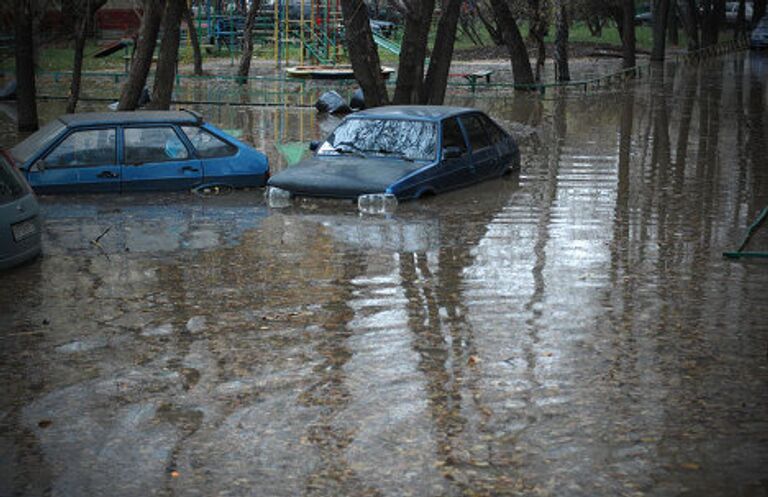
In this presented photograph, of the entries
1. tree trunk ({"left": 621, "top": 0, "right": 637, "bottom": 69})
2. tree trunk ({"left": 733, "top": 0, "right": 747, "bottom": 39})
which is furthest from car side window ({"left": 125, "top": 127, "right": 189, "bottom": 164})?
tree trunk ({"left": 733, "top": 0, "right": 747, "bottom": 39})

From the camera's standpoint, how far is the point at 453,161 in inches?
619

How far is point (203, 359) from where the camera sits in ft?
27.4

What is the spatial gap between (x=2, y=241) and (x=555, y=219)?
6717mm

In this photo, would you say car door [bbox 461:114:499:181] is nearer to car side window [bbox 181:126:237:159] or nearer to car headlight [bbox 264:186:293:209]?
car headlight [bbox 264:186:293:209]

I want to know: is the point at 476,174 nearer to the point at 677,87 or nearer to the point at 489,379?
the point at 489,379

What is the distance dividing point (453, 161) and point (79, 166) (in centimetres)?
503

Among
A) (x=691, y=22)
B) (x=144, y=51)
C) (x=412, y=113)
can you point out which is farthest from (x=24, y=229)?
(x=691, y=22)

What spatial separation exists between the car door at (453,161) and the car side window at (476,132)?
264mm

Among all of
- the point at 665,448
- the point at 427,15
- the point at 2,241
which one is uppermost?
the point at 427,15

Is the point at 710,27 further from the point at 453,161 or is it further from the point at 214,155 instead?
the point at 214,155

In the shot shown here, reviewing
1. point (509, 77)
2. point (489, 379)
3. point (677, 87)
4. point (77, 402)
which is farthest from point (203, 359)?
point (509, 77)

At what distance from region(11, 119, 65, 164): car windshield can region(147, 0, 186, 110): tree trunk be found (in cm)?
440

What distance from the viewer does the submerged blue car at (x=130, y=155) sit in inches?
583

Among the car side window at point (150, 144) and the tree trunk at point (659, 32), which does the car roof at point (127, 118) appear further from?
the tree trunk at point (659, 32)
